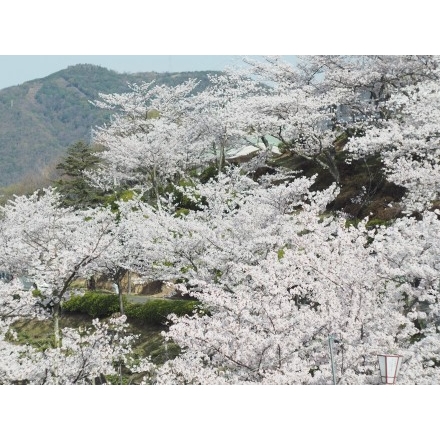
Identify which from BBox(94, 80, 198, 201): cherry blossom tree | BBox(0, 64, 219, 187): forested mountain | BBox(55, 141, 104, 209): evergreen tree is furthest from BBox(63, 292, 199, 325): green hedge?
BBox(94, 80, 198, 201): cherry blossom tree

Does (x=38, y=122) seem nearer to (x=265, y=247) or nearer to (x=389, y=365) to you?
(x=265, y=247)

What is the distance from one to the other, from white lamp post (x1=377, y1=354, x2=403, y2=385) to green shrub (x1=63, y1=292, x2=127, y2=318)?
7378 millimetres

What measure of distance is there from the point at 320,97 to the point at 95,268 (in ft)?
23.4

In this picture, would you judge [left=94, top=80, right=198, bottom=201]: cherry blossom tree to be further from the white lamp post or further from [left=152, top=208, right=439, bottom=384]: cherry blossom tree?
the white lamp post

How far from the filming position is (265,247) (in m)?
9.42

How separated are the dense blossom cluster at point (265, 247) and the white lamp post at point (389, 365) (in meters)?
0.26

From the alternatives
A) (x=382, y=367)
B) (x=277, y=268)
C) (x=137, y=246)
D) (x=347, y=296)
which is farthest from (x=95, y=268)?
(x=382, y=367)

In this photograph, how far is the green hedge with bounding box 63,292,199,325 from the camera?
11852mm

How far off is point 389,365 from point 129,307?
7.22m

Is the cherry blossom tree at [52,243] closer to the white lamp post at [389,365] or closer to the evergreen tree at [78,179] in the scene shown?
the evergreen tree at [78,179]
